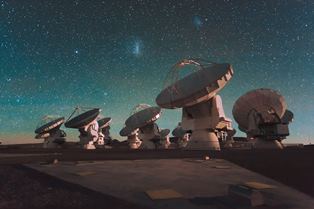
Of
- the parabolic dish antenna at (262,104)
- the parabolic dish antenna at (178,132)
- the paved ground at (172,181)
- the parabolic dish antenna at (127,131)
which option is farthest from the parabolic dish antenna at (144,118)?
the paved ground at (172,181)

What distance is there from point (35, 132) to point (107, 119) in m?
31.4

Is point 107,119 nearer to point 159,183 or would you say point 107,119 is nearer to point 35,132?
point 35,132

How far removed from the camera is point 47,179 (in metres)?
22.1

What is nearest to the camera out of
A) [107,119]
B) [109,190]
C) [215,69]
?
[109,190]

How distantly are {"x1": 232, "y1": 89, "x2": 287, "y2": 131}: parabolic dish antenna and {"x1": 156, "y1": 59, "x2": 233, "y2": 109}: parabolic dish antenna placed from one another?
22.8m

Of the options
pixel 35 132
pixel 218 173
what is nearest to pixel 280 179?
pixel 218 173

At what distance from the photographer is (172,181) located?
22344mm

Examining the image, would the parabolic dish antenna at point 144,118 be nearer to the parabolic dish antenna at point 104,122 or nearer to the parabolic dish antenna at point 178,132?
the parabolic dish antenna at point 104,122

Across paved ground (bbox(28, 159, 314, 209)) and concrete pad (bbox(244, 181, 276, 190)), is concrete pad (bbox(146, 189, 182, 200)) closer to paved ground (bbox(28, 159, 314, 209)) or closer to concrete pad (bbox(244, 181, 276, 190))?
paved ground (bbox(28, 159, 314, 209))

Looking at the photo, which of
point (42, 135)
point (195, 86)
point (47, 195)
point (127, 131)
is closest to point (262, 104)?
point (195, 86)

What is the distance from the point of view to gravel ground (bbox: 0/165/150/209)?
660 inches

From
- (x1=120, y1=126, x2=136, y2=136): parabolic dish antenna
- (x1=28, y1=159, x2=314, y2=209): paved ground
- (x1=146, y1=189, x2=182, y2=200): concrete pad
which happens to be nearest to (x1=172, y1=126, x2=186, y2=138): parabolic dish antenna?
(x1=120, y1=126, x2=136, y2=136): parabolic dish antenna

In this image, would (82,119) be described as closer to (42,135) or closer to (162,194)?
(42,135)

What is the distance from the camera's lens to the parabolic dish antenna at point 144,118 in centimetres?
10006
